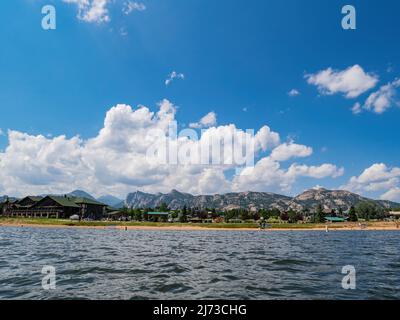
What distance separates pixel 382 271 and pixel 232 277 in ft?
44.4

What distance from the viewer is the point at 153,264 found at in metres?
27.6

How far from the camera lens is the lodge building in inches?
6703

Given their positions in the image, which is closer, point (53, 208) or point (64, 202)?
point (53, 208)

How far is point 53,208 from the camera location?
17050 centimetres

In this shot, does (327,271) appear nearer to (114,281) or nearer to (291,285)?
(291,285)

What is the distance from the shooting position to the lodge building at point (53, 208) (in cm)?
17025

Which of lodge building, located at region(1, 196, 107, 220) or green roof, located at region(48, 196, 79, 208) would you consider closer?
green roof, located at region(48, 196, 79, 208)

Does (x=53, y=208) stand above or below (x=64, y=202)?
below

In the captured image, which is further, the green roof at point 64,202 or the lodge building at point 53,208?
the lodge building at point 53,208
